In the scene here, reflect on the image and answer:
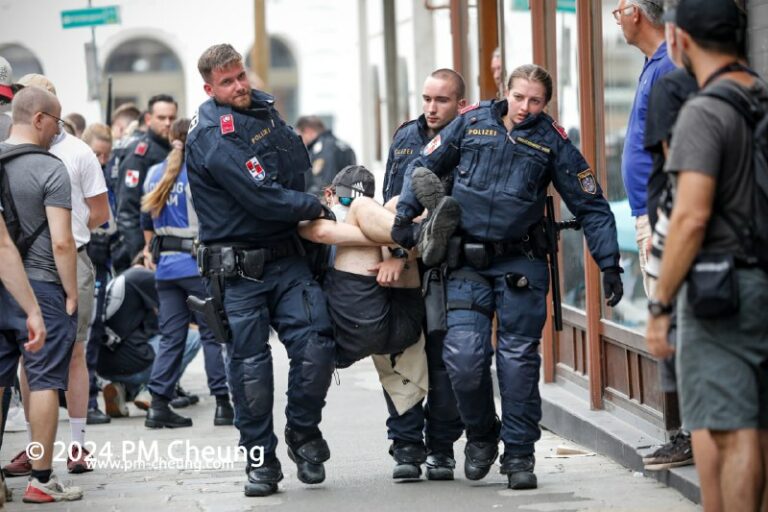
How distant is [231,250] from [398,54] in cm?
983

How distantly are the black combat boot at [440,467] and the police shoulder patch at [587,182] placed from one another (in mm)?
1441

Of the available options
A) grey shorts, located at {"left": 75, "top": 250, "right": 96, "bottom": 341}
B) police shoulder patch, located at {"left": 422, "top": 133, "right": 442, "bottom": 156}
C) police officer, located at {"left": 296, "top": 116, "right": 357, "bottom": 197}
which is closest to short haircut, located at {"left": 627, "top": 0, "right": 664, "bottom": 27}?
police shoulder patch, located at {"left": 422, "top": 133, "right": 442, "bottom": 156}

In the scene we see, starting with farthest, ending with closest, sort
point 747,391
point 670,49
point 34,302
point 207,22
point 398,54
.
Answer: point 207,22 < point 398,54 < point 34,302 < point 670,49 < point 747,391

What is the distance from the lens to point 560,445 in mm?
7930

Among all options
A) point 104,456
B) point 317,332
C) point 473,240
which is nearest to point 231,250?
point 317,332

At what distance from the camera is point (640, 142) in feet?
20.6

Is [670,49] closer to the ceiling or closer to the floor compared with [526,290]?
closer to the ceiling

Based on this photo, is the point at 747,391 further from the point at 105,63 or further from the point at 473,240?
the point at 105,63

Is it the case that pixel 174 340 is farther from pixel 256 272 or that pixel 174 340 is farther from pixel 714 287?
pixel 714 287

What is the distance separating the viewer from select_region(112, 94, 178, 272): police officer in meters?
10.4

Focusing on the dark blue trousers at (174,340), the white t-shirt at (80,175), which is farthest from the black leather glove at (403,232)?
the dark blue trousers at (174,340)

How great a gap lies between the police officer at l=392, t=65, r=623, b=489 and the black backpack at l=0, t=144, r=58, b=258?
1.66m

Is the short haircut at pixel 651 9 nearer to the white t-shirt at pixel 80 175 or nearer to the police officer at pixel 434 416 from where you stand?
the police officer at pixel 434 416

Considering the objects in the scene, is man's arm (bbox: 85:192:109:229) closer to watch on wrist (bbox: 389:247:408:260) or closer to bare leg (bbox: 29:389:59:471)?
bare leg (bbox: 29:389:59:471)
